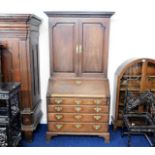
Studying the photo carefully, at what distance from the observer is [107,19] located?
8.89ft

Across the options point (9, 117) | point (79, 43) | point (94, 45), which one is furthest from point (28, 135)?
point (94, 45)

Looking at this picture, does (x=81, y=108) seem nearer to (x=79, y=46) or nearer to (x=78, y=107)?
(x=78, y=107)

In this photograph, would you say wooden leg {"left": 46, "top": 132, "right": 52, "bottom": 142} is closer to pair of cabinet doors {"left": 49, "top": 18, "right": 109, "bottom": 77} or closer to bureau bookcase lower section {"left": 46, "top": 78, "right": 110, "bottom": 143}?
bureau bookcase lower section {"left": 46, "top": 78, "right": 110, "bottom": 143}

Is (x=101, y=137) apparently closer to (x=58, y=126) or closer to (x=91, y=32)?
(x=58, y=126)

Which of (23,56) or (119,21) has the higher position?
(119,21)

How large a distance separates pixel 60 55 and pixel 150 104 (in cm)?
162

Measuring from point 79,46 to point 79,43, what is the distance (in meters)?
0.04

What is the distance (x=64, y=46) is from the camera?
284cm

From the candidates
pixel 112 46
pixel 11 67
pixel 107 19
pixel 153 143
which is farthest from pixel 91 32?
pixel 153 143

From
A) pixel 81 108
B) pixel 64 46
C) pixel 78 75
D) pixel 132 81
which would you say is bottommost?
pixel 81 108

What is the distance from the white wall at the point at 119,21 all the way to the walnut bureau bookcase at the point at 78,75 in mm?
349

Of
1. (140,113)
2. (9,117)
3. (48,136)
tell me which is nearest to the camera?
(9,117)

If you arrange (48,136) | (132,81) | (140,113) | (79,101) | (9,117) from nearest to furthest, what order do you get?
1. (9,117)
2. (79,101)
3. (48,136)
4. (140,113)
5. (132,81)

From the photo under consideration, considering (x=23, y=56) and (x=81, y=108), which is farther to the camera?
(x=81, y=108)
